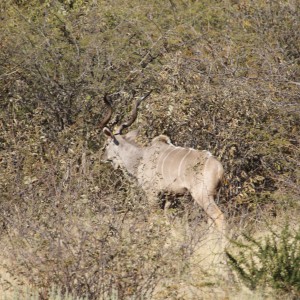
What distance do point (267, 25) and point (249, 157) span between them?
234 centimetres

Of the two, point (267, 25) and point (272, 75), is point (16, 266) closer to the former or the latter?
point (272, 75)

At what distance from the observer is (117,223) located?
4.80 meters

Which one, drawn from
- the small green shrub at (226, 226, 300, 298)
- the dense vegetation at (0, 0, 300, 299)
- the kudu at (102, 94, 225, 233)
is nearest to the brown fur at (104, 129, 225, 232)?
the kudu at (102, 94, 225, 233)

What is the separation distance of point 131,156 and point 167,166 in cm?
81

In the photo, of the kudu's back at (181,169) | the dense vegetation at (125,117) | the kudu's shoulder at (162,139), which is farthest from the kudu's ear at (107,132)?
the kudu's shoulder at (162,139)

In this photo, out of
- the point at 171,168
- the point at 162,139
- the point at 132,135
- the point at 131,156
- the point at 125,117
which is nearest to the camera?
the point at 171,168

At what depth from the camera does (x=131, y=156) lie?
8609 millimetres

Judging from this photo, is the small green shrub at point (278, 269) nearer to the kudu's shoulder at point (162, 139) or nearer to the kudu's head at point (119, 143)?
the kudu's shoulder at point (162, 139)

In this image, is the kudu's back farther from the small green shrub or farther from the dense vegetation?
the small green shrub

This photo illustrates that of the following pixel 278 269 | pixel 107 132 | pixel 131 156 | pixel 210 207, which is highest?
pixel 278 269

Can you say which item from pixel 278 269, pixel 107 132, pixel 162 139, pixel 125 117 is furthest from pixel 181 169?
pixel 278 269

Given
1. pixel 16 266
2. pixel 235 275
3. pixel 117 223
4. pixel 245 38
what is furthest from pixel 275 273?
pixel 245 38

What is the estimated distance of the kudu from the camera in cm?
718

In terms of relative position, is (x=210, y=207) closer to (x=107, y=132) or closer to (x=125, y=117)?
(x=107, y=132)
